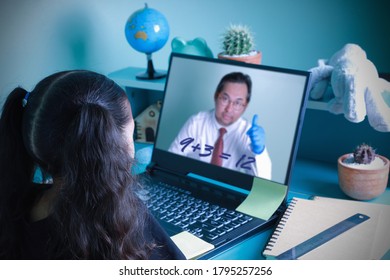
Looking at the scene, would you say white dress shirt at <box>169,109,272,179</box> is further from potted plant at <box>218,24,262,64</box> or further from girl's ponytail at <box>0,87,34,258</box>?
girl's ponytail at <box>0,87,34,258</box>

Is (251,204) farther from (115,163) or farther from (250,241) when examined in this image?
(115,163)

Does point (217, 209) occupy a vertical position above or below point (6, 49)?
below

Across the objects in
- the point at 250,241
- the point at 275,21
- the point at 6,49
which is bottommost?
the point at 250,241

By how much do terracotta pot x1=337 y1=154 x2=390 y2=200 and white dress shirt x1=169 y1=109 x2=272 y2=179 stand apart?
160 mm

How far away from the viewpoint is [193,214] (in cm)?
78

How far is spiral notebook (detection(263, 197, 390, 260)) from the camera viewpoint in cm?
65

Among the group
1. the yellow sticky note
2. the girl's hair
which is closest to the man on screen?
the yellow sticky note

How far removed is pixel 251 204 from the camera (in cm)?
81

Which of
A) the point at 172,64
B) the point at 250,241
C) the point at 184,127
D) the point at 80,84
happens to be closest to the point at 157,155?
the point at 184,127

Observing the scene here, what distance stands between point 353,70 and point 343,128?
0.21 m

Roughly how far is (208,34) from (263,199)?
0.56m

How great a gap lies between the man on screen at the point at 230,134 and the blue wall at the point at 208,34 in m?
0.25

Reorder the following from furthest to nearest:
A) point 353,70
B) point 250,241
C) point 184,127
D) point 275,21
Answer: 1. point 275,21
2. point 184,127
3. point 353,70
4. point 250,241

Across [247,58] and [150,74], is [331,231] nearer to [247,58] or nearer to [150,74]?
[247,58]
